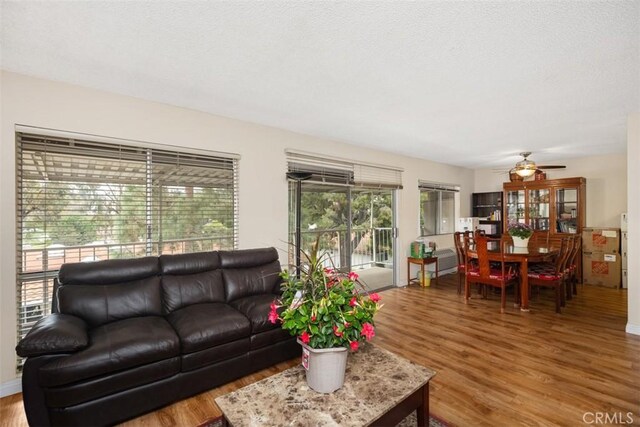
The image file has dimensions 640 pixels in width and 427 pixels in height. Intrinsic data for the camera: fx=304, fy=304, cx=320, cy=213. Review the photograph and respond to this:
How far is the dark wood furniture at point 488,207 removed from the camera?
6664 mm

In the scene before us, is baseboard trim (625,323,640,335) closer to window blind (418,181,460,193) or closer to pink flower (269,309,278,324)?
window blind (418,181,460,193)

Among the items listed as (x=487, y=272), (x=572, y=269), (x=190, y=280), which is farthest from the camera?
(x=572, y=269)

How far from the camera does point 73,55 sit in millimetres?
2059

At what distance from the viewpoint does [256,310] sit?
2562mm

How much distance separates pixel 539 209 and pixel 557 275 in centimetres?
264

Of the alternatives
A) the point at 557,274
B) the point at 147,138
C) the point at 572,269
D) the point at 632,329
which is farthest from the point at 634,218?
the point at 147,138

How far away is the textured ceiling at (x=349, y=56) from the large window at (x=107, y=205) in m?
0.57

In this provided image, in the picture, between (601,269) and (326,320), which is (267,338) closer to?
(326,320)

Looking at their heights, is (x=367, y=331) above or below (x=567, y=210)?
below

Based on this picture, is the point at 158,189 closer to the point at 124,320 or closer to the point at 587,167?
the point at 124,320

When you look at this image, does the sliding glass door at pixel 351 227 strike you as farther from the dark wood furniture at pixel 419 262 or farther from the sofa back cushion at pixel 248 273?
the sofa back cushion at pixel 248 273

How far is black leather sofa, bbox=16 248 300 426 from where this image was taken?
1.75 m

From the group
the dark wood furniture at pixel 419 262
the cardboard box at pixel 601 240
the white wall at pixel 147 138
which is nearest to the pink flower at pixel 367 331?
the white wall at pixel 147 138

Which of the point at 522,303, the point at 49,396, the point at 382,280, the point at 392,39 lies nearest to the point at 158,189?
the point at 49,396
